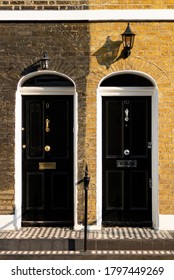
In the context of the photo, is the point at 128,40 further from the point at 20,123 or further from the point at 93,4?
the point at 20,123

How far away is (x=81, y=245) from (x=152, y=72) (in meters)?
3.22

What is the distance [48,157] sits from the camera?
30.1 ft

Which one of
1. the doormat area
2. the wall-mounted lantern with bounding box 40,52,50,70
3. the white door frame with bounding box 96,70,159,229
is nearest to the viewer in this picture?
the doormat area

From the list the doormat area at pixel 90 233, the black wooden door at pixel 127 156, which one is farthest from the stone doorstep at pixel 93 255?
the black wooden door at pixel 127 156

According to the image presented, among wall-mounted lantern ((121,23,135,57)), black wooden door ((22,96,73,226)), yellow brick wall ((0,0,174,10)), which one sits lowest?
black wooden door ((22,96,73,226))

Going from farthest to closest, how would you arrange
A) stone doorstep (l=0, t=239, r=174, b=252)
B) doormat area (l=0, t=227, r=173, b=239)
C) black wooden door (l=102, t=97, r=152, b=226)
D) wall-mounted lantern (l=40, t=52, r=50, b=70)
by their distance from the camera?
black wooden door (l=102, t=97, r=152, b=226) < wall-mounted lantern (l=40, t=52, r=50, b=70) < doormat area (l=0, t=227, r=173, b=239) < stone doorstep (l=0, t=239, r=174, b=252)

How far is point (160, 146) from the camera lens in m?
8.90

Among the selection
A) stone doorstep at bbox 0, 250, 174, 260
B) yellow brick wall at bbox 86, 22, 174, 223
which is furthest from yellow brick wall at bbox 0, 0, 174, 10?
stone doorstep at bbox 0, 250, 174, 260

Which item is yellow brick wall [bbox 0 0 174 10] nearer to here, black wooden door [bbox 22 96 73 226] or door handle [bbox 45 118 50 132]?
black wooden door [bbox 22 96 73 226]

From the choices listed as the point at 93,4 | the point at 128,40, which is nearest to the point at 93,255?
the point at 128,40

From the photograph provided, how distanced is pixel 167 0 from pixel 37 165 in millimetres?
3698

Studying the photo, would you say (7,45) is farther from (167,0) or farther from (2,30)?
(167,0)

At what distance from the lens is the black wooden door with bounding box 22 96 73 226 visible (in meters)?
9.17

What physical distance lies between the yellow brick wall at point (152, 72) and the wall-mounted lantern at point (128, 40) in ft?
0.36
